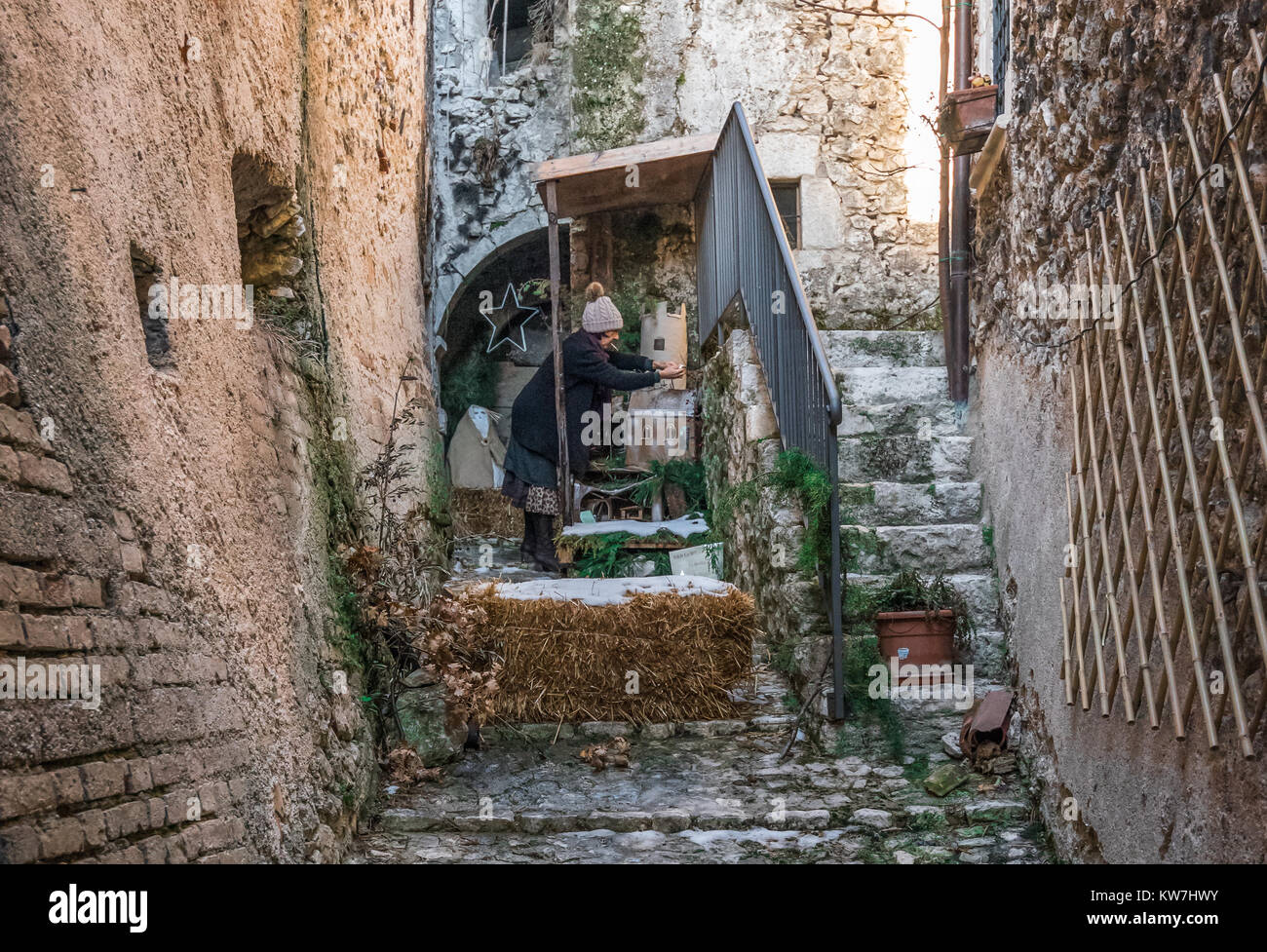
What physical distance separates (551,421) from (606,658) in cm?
230

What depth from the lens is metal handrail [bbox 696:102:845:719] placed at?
4125mm

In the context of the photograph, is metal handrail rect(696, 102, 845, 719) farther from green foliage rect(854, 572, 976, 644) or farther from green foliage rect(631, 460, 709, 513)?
green foliage rect(631, 460, 709, 513)

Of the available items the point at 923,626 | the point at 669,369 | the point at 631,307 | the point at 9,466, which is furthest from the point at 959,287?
the point at 9,466

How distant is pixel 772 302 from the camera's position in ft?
16.5

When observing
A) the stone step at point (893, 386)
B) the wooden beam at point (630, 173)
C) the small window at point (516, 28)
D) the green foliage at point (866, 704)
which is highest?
the small window at point (516, 28)

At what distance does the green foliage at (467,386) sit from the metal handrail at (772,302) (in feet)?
11.5

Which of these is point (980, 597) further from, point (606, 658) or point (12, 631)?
point (12, 631)

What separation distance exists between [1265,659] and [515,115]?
8.18m

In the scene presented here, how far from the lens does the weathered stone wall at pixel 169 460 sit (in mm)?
2012

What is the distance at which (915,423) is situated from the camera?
5.25 m

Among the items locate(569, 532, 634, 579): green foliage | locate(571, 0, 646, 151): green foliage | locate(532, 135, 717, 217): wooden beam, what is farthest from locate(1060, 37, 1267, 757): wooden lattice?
locate(571, 0, 646, 151): green foliage

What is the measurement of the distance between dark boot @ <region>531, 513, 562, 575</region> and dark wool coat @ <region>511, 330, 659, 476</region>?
1.05 ft

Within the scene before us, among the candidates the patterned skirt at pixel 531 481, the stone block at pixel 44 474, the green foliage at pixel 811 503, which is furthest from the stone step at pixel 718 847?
the patterned skirt at pixel 531 481

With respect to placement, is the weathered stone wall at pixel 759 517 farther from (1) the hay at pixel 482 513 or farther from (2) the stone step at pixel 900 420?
(1) the hay at pixel 482 513
